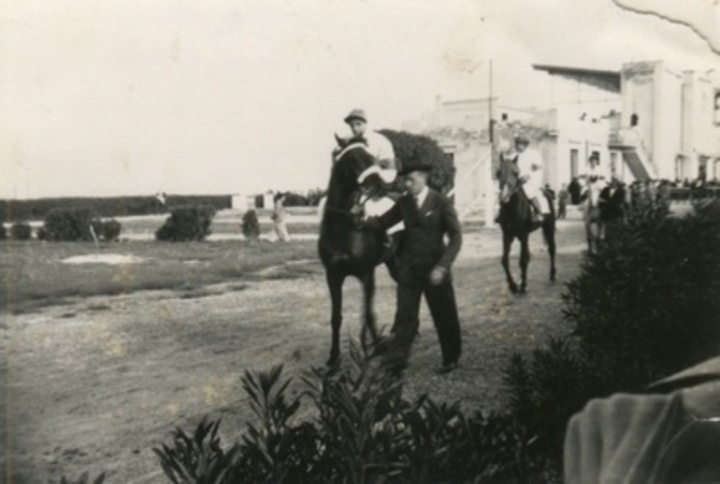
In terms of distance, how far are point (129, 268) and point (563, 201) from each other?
5.74 ft

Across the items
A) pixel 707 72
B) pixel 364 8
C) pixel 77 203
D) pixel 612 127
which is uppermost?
pixel 364 8

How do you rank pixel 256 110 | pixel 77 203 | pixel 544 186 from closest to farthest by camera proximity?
pixel 77 203, pixel 256 110, pixel 544 186

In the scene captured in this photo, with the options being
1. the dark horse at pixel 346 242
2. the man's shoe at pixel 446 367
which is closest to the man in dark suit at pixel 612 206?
the man's shoe at pixel 446 367

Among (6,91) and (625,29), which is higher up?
(625,29)

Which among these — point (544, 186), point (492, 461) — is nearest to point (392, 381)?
point (492, 461)

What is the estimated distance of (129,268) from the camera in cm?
291

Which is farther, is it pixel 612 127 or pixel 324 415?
pixel 612 127

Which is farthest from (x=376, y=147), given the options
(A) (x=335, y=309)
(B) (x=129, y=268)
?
(B) (x=129, y=268)

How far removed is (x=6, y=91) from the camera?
2.84m

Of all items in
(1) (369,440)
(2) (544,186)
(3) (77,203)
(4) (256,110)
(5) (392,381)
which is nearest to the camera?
(1) (369,440)

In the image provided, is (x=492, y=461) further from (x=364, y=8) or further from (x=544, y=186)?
(x=364, y=8)

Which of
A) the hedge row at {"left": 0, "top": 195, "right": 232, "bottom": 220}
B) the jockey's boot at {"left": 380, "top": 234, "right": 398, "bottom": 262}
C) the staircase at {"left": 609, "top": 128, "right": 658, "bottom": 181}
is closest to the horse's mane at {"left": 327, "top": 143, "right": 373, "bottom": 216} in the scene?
the jockey's boot at {"left": 380, "top": 234, "right": 398, "bottom": 262}

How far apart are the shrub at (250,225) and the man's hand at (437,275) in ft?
2.26

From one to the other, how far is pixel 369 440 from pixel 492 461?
1.68ft
